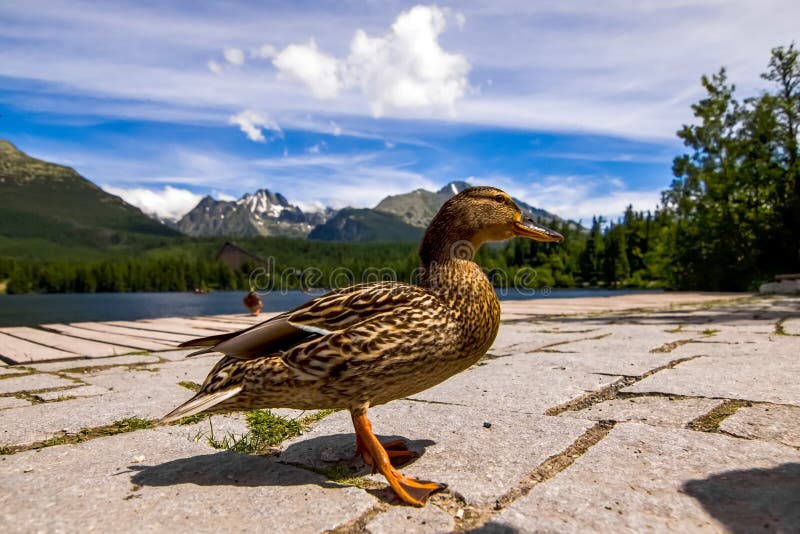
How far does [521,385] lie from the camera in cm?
329

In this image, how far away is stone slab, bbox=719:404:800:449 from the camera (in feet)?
7.09

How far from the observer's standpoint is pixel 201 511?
166 centimetres

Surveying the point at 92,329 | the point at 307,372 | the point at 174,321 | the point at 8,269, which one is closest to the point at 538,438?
the point at 307,372

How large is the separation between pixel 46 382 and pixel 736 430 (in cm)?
434

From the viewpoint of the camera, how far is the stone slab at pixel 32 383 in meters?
3.45

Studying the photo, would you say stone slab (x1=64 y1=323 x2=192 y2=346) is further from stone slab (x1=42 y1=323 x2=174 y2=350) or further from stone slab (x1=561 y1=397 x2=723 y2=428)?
stone slab (x1=561 y1=397 x2=723 y2=428)

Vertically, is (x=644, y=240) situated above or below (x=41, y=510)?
above

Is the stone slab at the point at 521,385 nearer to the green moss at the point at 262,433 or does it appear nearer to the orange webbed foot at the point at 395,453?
the orange webbed foot at the point at 395,453

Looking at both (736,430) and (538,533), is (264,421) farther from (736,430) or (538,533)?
(736,430)

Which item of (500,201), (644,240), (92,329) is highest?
(644,240)

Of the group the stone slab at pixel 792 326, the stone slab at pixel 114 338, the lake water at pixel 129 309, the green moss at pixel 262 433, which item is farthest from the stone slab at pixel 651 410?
the lake water at pixel 129 309

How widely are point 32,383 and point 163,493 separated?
258 cm

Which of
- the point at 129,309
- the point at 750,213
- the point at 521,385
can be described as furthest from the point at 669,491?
the point at 129,309

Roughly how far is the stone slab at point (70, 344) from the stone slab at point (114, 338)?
0.43 ft
